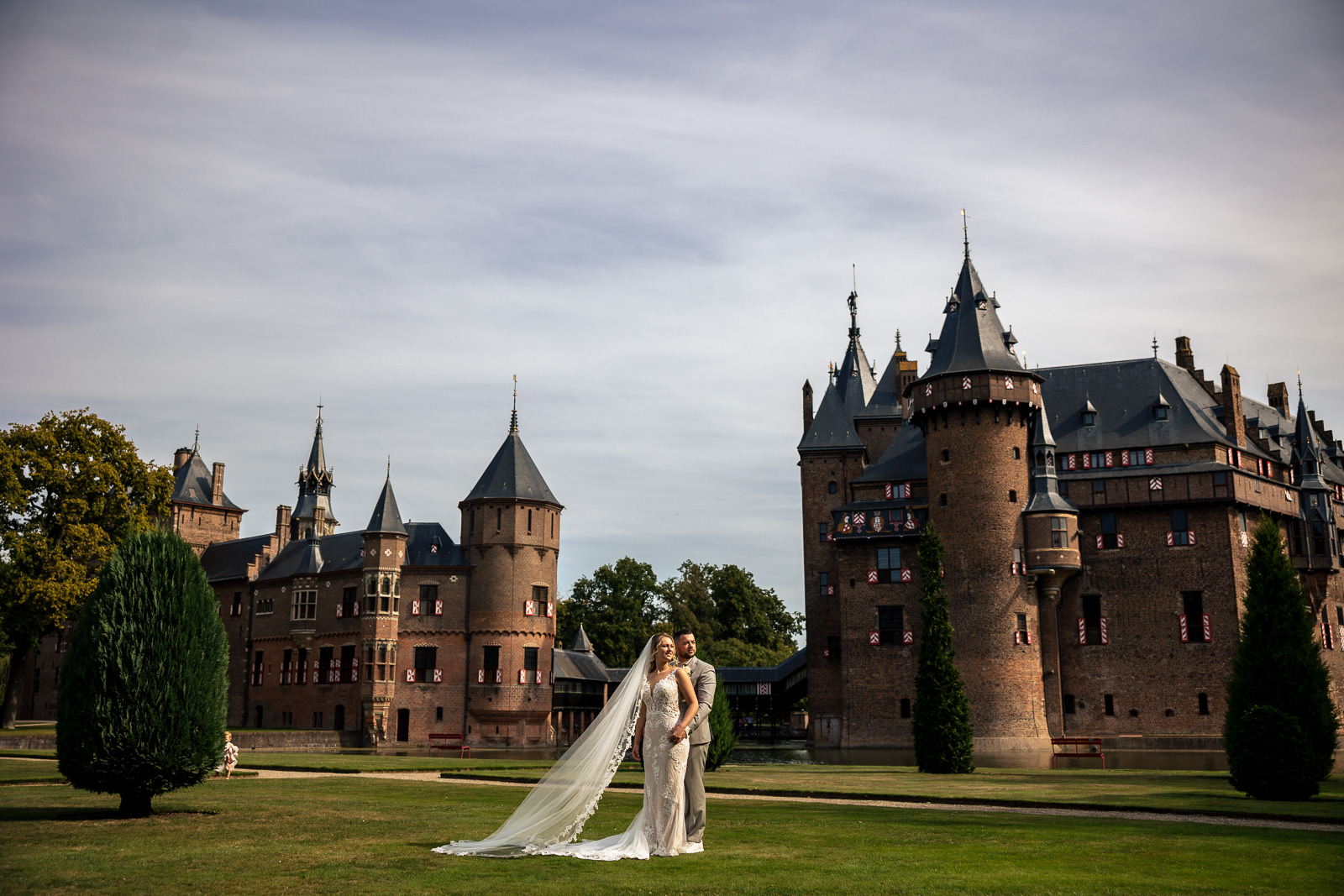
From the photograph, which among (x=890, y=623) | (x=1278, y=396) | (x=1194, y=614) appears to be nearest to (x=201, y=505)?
(x=890, y=623)

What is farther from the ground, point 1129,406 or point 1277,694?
point 1129,406

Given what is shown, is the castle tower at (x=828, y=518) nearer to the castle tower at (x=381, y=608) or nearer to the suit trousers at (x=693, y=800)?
the castle tower at (x=381, y=608)

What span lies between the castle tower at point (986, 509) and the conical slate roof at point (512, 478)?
67.1ft

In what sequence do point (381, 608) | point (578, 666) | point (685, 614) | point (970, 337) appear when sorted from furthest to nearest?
1. point (685, 614)
2. point (578, 666)
3. point (381, 608)
4. point (970, 337)

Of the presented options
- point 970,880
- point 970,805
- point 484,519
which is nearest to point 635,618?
point 484,519

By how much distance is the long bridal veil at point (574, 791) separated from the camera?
37.3ft

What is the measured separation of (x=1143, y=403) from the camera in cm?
5191

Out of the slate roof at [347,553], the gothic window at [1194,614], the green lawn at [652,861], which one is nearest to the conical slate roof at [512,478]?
the slate roof at [347,553]

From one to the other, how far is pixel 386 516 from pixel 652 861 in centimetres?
4841

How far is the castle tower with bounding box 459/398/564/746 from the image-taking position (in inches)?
2172

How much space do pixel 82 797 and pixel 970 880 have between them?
14.2 m

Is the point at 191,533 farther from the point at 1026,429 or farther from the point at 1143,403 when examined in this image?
the point at 1143,403

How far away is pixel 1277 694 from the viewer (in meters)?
22.4

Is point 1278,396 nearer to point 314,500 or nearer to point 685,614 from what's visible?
point 685,614
